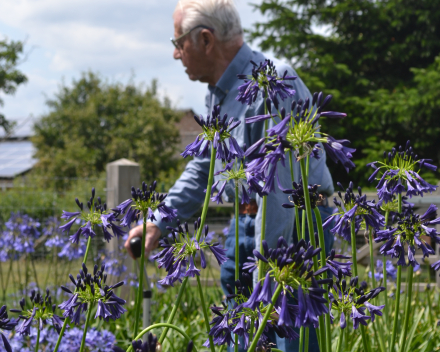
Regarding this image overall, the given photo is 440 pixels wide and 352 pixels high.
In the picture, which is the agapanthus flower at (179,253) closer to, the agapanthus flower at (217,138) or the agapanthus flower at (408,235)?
the agapanthus flower at (217,138)

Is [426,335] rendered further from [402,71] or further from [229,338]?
[402,71]

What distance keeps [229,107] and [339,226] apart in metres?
→ 1.27

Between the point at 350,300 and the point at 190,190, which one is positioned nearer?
the point at 350,300

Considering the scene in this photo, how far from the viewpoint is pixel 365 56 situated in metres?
15.6

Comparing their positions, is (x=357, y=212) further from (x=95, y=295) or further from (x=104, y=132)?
(x=104, y=132)

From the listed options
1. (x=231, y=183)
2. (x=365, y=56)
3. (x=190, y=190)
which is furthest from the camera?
(x=365, y=56)

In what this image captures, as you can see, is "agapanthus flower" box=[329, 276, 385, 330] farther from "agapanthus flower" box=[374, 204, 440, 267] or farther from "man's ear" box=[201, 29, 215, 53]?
"man's ear" box=[201, 29, 215, 53]

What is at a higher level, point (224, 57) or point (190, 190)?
point (224, 57)

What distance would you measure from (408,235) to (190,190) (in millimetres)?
1507

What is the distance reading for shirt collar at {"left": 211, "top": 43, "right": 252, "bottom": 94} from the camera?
7.94 ft

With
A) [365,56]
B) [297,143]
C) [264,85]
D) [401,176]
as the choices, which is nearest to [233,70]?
[264,85]

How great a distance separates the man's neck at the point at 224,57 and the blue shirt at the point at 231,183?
1.7 inches

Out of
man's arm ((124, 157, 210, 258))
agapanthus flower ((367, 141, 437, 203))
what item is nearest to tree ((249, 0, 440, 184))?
man's arm ((124, 157, 210, 258))

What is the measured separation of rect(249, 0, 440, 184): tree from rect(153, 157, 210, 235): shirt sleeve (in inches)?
453
